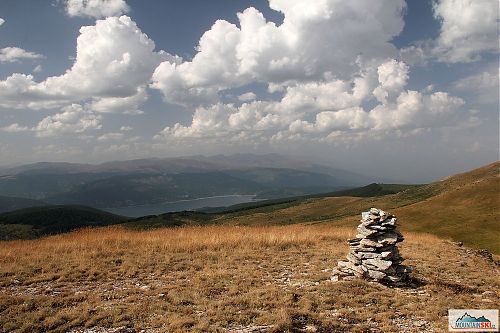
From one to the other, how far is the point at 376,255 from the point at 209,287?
837 cm

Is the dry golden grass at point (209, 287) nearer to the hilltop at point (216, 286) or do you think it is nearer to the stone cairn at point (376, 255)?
the hilltop at point (216, 286)

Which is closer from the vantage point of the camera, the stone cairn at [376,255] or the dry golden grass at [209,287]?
the dry golden grass at [209,287]

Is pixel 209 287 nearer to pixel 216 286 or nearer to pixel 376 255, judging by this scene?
pixel 216 286

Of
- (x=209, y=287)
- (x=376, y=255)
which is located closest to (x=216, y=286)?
(x=209, y=287)

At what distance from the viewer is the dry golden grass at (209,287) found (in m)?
12.0

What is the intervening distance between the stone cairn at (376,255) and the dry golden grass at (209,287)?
37.6 inches

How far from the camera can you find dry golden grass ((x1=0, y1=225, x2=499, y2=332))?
39.2 ft

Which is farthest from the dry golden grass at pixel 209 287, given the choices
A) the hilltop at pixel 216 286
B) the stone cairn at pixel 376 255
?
the stone cairn at pixel 376 255

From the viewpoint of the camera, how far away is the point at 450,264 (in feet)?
75.9

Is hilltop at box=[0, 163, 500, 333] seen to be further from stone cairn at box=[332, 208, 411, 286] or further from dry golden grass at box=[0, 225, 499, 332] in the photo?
stone cairn at box=[332, 208, 411, 286]

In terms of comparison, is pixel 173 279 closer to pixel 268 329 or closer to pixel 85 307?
pixel 85 307

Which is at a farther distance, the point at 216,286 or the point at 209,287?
the point at 216,286

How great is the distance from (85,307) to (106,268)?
19.2 feet

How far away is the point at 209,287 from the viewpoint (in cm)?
1555
